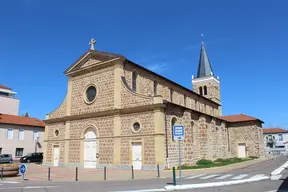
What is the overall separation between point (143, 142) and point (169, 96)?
402 inches

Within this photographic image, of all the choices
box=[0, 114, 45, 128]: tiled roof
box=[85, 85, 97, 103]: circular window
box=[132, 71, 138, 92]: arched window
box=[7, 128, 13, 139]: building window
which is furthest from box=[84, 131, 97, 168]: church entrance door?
box=[0, 114, 45, 128]: tiled roof

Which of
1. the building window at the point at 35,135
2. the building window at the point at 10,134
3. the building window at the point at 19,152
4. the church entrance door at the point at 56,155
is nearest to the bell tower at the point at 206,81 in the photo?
the building window at the point at 35,135

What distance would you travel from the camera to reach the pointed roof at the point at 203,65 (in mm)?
50188

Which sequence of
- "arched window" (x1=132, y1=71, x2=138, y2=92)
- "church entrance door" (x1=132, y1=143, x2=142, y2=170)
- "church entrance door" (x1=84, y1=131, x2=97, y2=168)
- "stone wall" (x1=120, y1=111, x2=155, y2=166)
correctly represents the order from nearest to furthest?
"stone wall" (x1=120, y1=111, x2=155, y2=166) < "church entrance door" (x1=132, y1=143, x2=142, y2=170) < "church entrance door" (x1=84, y1=131, x2=97, y2=168) < "arched window" (x1=132, y1=71, x2=138, y2=92)

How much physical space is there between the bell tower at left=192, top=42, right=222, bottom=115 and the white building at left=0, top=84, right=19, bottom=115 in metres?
33.5

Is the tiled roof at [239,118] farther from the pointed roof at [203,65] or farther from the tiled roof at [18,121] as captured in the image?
the tiled roof at [18,121]

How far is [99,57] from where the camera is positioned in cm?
2486

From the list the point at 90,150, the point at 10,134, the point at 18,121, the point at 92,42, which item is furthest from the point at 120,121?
the point at 18,121

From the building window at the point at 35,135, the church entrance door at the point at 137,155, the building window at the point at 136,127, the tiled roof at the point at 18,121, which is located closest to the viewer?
the church entrance door at the point at 137,155

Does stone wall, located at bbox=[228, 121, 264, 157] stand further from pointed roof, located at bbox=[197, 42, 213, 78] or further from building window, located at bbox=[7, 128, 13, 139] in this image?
building window, located at bbox=[7, 128, 13, 139]

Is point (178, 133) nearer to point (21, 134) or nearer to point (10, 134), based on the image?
point (10, 134)

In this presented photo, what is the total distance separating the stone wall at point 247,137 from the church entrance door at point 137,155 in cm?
2214

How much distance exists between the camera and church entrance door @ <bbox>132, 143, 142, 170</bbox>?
65.9 ft

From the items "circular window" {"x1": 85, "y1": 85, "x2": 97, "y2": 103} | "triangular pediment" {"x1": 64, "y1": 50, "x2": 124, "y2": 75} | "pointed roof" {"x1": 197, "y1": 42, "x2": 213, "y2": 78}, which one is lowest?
"circular window" {"x1": 85, "y1": 85, "x2": 97, "y2": 103}
